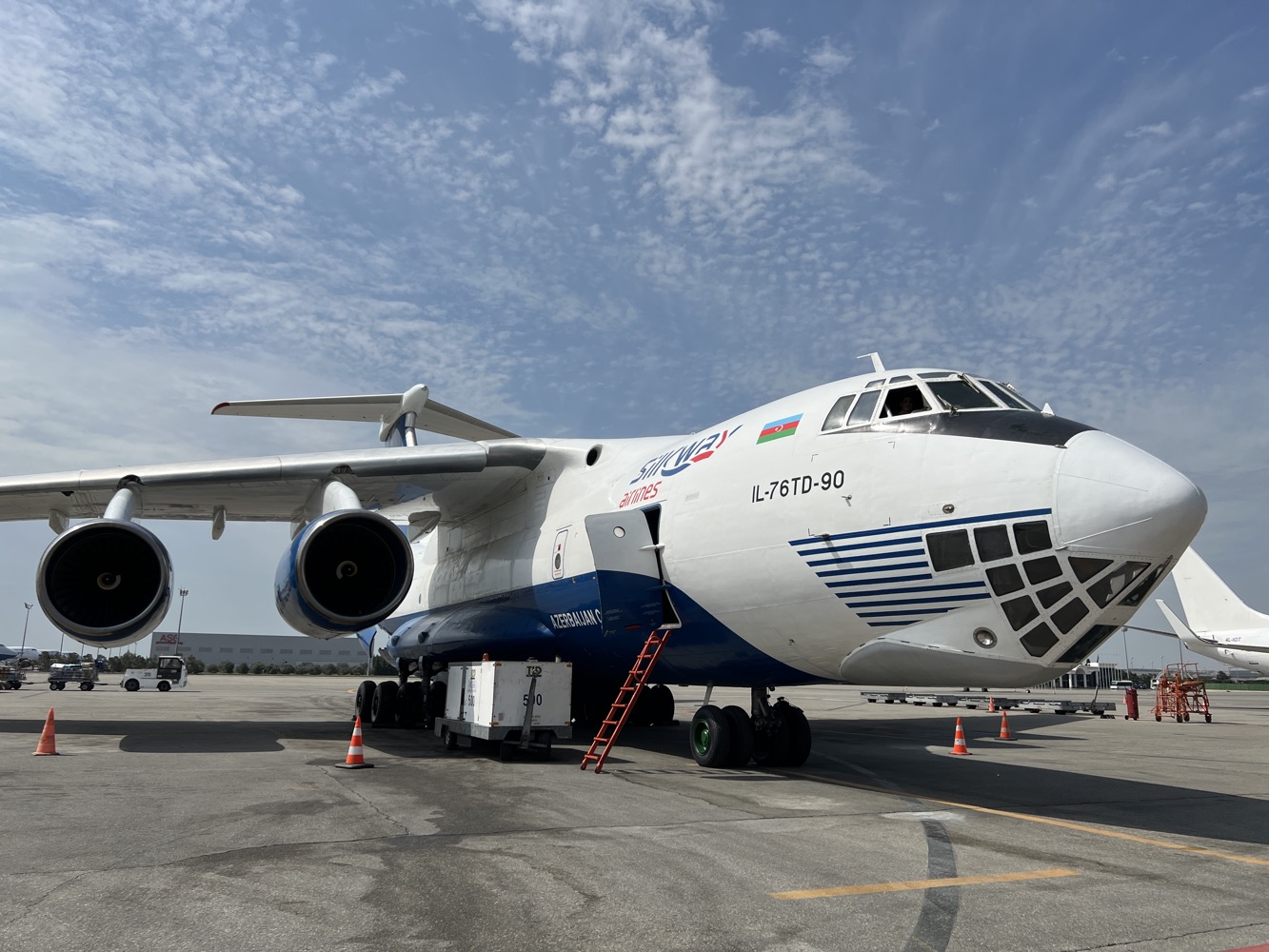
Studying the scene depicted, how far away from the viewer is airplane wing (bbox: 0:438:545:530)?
1220 centimetres

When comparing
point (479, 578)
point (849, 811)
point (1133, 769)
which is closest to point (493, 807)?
point (849, 811)

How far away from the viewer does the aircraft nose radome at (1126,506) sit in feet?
20.3

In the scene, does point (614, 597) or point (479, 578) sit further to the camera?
point (479, 578)

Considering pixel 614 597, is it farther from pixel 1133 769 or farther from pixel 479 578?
pixel 1133 769

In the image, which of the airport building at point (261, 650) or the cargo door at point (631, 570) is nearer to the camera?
the cargo door at point (631, 570)

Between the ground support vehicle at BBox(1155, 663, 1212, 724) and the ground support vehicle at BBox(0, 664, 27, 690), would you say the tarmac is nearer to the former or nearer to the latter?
the ground support vehicle at BBox(1155, 663, 1212, 724)

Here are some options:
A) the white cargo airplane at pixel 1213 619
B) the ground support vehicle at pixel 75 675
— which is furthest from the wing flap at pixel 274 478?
the white cargo airplane at pixel 1213 619

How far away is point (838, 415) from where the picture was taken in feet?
26.8

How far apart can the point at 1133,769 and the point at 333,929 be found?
1084cm

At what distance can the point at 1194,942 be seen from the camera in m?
4.06

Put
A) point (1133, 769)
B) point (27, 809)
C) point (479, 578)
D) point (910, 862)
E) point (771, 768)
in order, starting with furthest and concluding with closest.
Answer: point (479, 578), point (1133, 769), point (771, 768), point (27, 809), point (910, 862)

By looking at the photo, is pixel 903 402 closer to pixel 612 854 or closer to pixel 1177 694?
pixel 612 854

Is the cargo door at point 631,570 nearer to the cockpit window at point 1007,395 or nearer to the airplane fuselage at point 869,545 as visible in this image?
the airplane fuselage at point 869,545

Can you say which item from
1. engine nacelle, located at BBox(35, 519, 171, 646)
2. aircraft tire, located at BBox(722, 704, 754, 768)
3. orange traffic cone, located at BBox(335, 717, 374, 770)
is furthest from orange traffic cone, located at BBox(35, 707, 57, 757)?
aircraft tire, located at BBox(722, 704, 754, 768)
